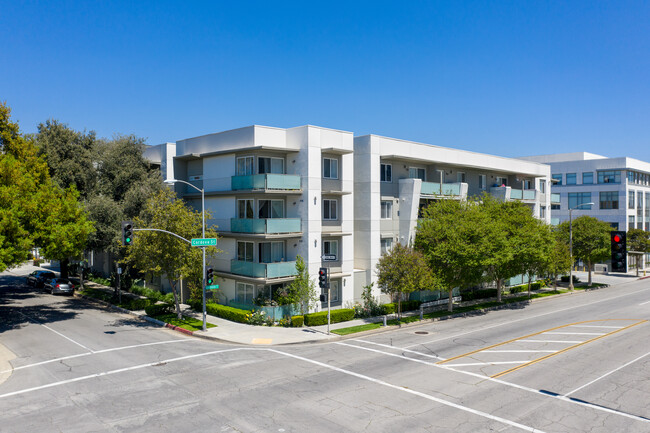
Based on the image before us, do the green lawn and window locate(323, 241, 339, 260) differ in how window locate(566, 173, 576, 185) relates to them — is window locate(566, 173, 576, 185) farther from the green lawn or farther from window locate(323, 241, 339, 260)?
the green lawn

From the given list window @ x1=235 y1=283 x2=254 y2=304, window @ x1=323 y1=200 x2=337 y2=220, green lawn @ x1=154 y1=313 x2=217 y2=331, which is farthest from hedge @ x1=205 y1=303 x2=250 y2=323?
window @ x1=323 y1=200 x2=337 y2=220

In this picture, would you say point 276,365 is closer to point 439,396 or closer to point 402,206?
point 439,396

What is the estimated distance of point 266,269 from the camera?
30.8m

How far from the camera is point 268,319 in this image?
100.0ft

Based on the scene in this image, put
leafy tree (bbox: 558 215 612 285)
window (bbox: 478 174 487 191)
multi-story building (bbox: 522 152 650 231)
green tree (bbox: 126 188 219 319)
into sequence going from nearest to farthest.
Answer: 1. green tree (bbox: 126 188 219 319)
2. window (bbox: 478 174 487 191)
3. leafy tree (bbox: 558 215 612 285)
4. multi-story building (bbox: 522 152 650 231)

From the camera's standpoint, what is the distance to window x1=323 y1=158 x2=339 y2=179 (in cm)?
3506

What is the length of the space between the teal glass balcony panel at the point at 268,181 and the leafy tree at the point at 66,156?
15673 millimetres

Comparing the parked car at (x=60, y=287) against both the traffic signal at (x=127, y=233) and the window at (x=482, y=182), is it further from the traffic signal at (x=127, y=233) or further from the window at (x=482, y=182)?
the window at (x=482, y=182)

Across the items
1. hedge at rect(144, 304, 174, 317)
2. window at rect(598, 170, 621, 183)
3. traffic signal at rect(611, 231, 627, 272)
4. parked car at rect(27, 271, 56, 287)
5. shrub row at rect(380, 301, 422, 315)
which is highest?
window at rect(598, 170, 621, 183)

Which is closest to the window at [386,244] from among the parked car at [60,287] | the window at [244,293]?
the window at [244,293]

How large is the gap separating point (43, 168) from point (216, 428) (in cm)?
2734

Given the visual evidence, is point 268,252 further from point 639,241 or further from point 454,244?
point 639,241

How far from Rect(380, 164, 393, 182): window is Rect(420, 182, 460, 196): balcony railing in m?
3.05

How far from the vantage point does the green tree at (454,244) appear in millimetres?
32625
